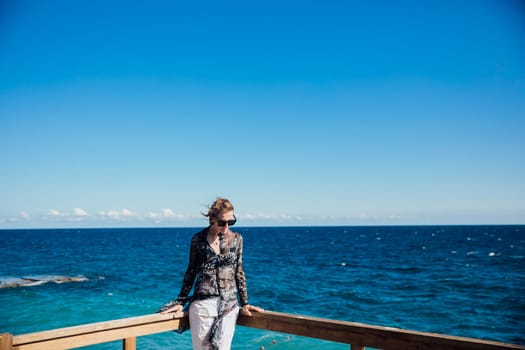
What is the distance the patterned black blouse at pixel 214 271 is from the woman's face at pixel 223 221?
9cm

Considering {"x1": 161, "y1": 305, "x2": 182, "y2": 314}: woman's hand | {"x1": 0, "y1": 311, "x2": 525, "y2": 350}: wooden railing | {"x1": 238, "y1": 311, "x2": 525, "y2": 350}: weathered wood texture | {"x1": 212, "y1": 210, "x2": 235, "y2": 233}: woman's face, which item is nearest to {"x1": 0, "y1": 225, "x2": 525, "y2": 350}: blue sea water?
{"x1": 161, "y1": 305, "x2": 182, "y2": 314}: woman's hand

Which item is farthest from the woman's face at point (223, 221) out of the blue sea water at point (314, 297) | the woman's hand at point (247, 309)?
the blue sea water at point (314, 297)

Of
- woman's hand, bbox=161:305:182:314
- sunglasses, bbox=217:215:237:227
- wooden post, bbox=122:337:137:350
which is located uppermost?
sunglasses, bbox=217:215:237:227

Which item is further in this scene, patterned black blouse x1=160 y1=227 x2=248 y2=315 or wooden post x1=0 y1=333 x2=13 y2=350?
patterned black blouse x1=160 y1=227 x2=248 y2=315

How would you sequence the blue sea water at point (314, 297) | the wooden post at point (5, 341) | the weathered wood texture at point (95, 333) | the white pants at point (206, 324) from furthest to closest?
the blue sea water at point (314, 297)
the white pants at point (206, 324)
the weathered wood texture at point (95, 333)
the wooden post at point (5, 341)

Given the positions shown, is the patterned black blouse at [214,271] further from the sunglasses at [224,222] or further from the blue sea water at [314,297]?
the blue sea water at [314,297]

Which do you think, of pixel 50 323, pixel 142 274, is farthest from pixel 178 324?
pixel 142 274

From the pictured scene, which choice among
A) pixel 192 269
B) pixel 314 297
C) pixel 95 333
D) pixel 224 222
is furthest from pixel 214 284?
pixel 314 297

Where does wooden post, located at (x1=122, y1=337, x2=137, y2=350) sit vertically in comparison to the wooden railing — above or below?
below

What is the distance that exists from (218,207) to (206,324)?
38.1 inches

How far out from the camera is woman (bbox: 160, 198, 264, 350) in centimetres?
336

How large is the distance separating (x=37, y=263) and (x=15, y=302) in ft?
82.0

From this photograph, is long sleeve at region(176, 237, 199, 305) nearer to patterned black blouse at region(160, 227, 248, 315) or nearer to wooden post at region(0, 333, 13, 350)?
patterned black blouse at region(160, 227, 248, 315)

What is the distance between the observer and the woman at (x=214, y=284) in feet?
11.0
